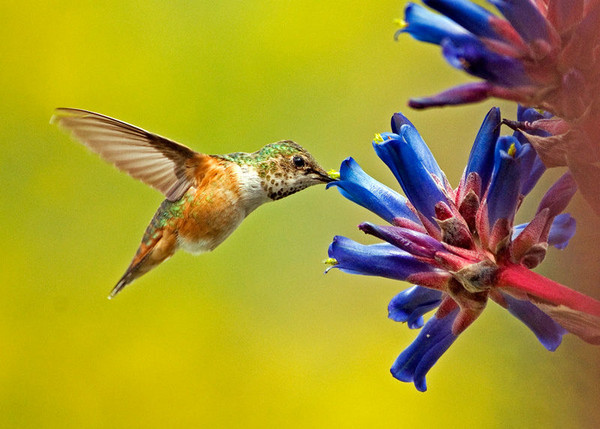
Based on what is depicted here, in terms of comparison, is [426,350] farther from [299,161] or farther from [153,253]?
[153,253]

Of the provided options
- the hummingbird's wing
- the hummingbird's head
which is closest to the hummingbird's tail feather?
the hummingbird's wing

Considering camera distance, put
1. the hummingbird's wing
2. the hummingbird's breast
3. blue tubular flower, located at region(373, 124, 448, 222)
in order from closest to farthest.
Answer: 1. blue tubular flower, located at region(373, 124, 448, 222)
2. the hummingbird's wing
3. the hummingbird's breast

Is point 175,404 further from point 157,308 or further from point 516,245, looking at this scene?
point 516,245

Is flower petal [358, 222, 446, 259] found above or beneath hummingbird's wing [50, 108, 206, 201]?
beneath

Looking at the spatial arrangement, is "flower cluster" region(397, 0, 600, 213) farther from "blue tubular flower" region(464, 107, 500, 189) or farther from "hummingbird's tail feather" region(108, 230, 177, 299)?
"hummingbird's tail feather" region(108, 230, 177, 299)

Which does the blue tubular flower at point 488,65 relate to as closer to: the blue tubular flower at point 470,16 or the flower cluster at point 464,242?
the blue tubular flower at point 470,16

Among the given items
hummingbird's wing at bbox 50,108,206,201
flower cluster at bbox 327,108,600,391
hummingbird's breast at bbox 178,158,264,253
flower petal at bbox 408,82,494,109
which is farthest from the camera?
hummingbird's breast at bbox 178,158,264,253

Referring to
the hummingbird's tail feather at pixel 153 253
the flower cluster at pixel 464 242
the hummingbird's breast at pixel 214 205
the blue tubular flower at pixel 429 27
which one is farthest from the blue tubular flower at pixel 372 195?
the hummingbird's tail feather at pixel 153 253
